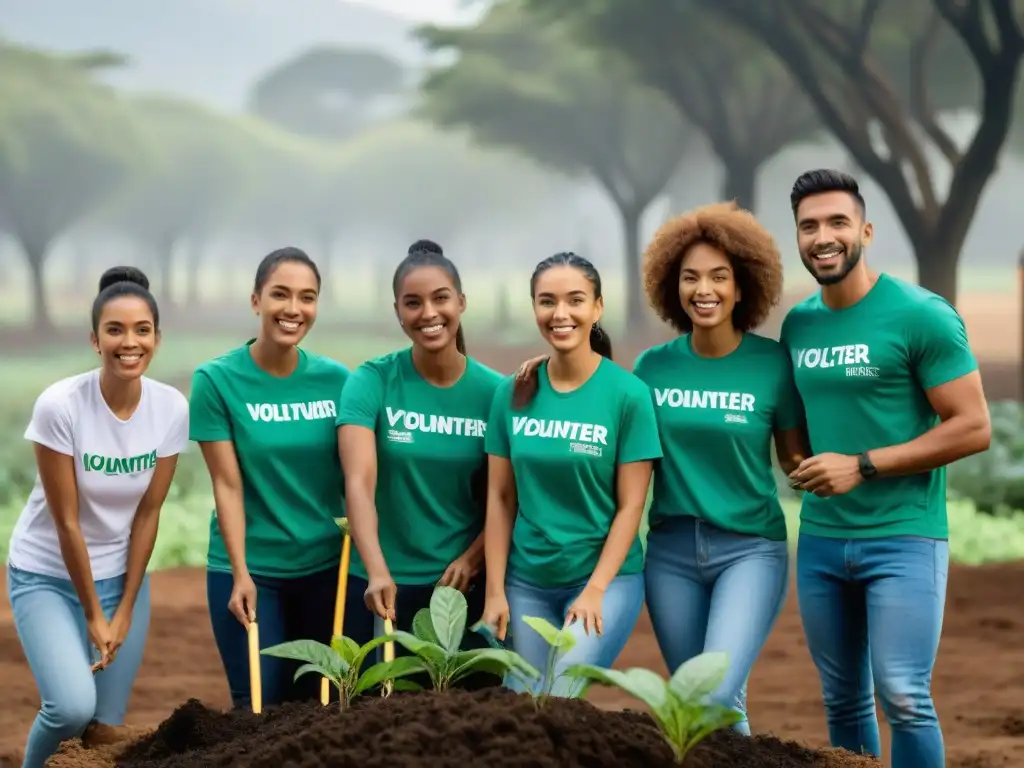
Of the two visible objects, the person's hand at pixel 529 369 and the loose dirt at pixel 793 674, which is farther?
the loose dirt at pixel 793 674

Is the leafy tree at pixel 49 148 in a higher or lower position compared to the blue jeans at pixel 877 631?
higher

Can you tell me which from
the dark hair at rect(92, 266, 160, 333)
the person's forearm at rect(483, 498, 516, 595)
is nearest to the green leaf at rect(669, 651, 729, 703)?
the person's forearm at rect(483, 498, 516, 595)

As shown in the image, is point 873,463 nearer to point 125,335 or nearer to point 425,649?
point 425,649

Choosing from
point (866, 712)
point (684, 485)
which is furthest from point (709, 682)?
point (866, 712)

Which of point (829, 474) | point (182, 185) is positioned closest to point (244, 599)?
point (829, 474)

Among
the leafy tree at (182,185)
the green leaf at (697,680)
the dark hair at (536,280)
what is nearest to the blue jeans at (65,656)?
the dark hair at (536,280)

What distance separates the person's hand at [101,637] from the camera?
13.2ft

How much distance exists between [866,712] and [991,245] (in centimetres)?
2516

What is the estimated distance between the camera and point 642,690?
9.12 feet

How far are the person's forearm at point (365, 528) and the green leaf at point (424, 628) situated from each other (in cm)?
39

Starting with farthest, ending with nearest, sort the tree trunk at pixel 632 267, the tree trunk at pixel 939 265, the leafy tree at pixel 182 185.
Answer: the leafy tree at pixel 182 185 → the tree trunk at pixel 632 267 → the tree trunk at pixel 939 265

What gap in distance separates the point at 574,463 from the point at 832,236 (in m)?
0.95

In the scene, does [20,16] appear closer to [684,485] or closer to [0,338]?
[0,338]

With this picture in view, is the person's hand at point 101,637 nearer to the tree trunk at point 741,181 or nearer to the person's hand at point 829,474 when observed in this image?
the person's hand at point 829,474
